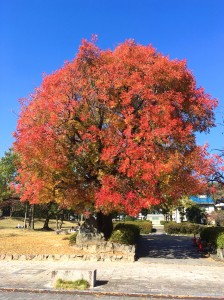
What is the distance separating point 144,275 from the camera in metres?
15.4

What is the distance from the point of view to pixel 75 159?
71.1 ft

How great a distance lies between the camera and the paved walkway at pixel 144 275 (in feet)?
41.0

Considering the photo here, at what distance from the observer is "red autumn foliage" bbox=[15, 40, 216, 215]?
65.9 ft

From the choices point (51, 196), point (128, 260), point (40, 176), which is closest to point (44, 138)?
point (40, 176)

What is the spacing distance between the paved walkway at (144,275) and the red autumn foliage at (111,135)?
10.6 feet

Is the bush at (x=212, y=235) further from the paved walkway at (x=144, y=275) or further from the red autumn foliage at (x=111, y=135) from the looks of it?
the red autumn foliage at (x=111, y=135)

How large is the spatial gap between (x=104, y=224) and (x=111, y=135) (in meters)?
6.81

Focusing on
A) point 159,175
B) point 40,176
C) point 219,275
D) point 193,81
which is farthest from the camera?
point 193,81

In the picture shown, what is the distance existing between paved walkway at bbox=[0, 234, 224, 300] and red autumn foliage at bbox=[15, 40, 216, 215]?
3228 mm

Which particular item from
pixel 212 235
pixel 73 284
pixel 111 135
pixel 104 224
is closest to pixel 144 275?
pixel 73 284

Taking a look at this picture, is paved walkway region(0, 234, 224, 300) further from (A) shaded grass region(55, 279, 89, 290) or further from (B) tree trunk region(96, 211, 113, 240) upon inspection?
(B) tree trunk region(96, 211, 113, 240)

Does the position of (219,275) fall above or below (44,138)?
below

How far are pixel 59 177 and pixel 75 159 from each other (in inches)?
54.6

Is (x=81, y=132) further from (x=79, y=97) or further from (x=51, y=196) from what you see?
(x=51, y=196)
